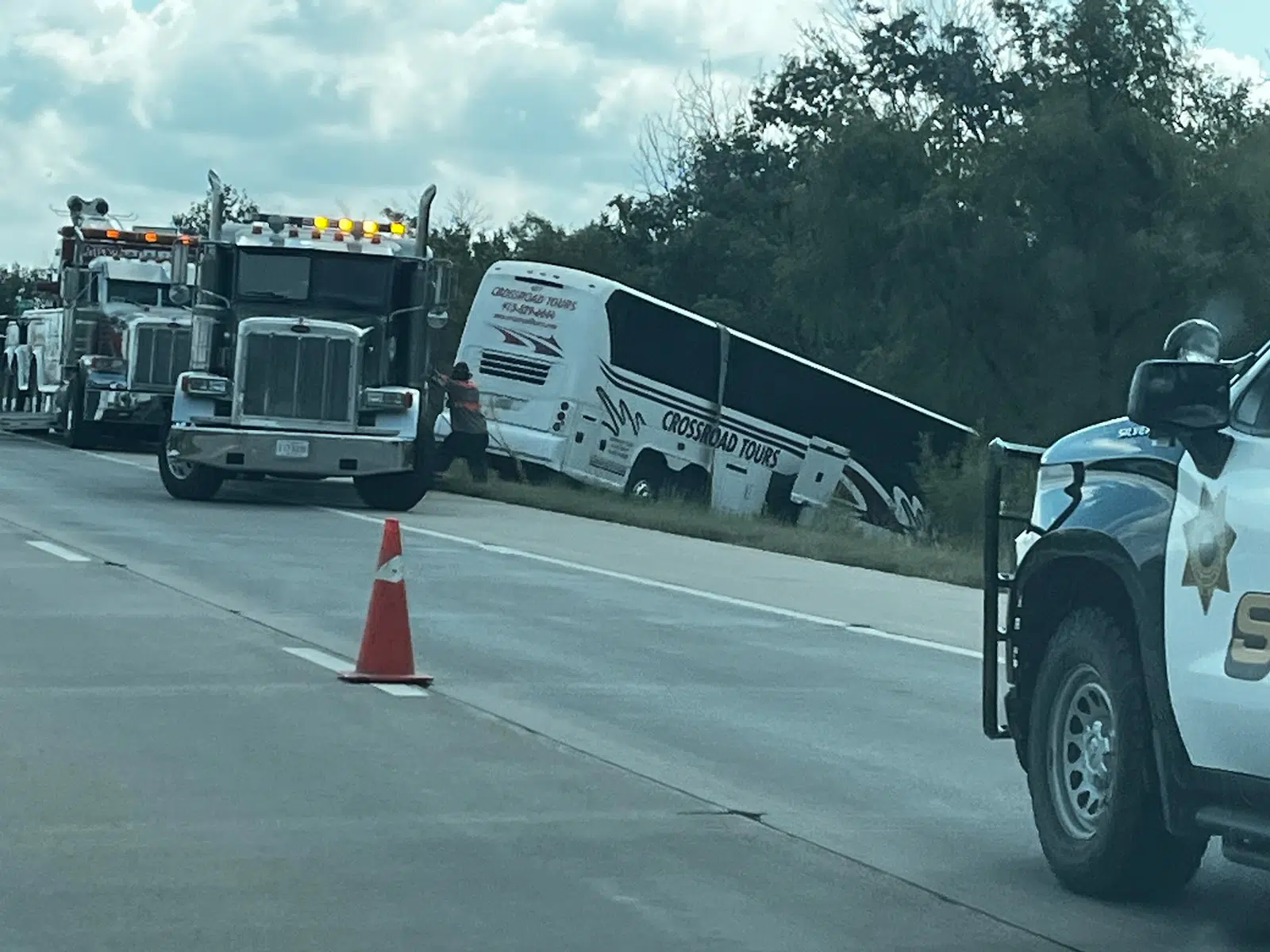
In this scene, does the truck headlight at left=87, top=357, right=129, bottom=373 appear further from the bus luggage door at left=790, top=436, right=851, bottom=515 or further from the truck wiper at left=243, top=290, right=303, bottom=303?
the truck wiper at left=243, top=290, right=303, bottom=303

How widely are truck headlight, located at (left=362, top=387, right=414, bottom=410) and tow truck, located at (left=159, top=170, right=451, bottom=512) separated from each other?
0.04ft

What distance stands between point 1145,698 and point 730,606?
998 cm

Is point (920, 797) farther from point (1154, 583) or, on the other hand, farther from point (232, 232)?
point (232, 232)

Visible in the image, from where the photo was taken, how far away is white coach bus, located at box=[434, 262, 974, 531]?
3303 cm

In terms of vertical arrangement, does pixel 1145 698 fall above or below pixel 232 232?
below

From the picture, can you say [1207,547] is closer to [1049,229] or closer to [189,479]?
[189,479]

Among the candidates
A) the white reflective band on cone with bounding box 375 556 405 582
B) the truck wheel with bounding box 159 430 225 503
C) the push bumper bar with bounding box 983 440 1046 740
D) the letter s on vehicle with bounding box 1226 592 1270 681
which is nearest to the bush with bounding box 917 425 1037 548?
the truck wheel with bounding box 159 430 225 503

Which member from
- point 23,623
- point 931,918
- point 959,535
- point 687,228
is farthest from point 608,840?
point 687,228

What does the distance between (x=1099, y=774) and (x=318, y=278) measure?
788 inches

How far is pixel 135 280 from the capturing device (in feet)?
125

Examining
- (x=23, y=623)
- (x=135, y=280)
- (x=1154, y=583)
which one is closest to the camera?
(x=1154, y=583)

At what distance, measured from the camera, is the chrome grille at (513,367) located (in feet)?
109

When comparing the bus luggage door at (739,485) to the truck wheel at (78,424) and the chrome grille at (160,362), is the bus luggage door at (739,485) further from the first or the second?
the truck wheel at (78,424)

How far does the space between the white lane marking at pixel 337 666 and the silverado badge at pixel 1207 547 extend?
5.51m
